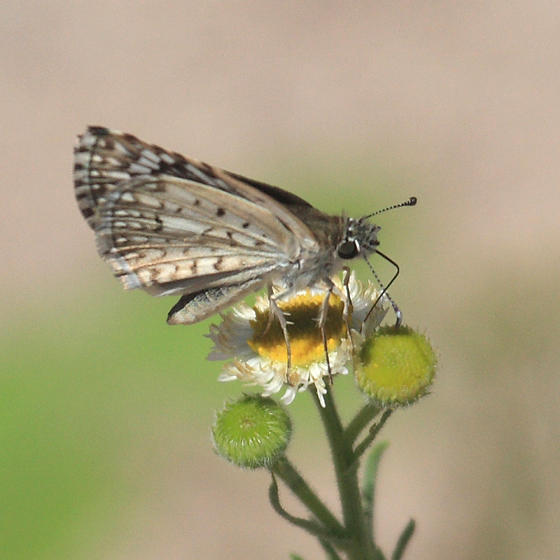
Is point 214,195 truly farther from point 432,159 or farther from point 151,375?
point 432,159

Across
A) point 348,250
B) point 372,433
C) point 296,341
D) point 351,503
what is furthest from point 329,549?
point 348,250

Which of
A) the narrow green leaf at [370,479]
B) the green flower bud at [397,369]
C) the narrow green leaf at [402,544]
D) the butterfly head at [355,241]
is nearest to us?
the green flower bud at [397,369]

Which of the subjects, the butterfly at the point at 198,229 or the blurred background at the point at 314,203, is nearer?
the butterfly at the point at 198,229

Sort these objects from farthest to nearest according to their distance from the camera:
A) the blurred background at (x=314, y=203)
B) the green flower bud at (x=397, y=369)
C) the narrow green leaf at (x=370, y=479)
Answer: the blurred background at (x=314, y=203) < the narrow green leaf at (x=370, y=479) < the green flower bud at (x=397, y=369)

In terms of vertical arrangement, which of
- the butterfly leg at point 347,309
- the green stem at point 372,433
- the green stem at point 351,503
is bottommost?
the green stem at point 351,503

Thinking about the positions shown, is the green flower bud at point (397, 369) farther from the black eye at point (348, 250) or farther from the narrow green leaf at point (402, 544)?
the narrow green leaf at point (402, 544)

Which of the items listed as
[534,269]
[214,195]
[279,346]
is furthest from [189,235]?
[534,269]

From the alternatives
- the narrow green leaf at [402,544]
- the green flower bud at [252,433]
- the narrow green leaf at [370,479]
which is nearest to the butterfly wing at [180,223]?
the green flower bud at [252,433]
